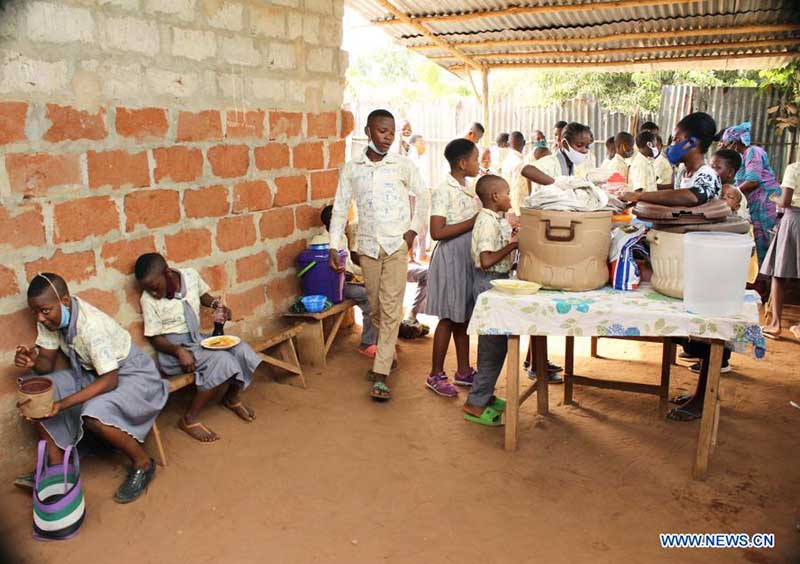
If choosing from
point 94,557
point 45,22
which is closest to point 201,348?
point 94,557

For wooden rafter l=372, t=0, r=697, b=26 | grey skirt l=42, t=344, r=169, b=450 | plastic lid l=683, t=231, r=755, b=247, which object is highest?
wooden rafter l=372, t=0, r=697, b=26

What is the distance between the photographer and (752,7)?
6.41 metres

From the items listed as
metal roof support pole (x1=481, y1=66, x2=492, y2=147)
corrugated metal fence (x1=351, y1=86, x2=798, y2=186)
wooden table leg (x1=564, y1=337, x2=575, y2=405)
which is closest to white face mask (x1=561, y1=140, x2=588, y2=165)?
wooden table leg (x1=564, y1=337, x2=575, y2=405)

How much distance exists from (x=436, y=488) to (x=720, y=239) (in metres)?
1.96

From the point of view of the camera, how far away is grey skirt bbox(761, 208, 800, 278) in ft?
19.6

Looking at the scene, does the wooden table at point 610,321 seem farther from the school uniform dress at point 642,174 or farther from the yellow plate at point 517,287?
the school uniform dress at point 642,174

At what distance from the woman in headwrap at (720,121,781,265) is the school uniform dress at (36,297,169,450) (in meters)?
6.07

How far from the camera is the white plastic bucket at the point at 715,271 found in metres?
3.02

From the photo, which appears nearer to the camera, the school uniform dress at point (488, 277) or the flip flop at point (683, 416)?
the school uniform dress at point (488, 277)

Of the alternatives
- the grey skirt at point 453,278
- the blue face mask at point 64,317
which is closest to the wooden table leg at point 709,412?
the grey skirt at point 453,278

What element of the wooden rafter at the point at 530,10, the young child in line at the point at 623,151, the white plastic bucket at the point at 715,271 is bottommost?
the white plastic bucket at the point at 715,271

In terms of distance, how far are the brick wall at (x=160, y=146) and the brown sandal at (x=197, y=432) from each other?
68cm

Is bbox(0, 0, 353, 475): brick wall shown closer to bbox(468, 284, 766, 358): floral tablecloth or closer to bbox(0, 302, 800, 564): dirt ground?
bbox(0, 302, 800, 564): dirt ground

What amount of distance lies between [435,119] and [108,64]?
10766mm
